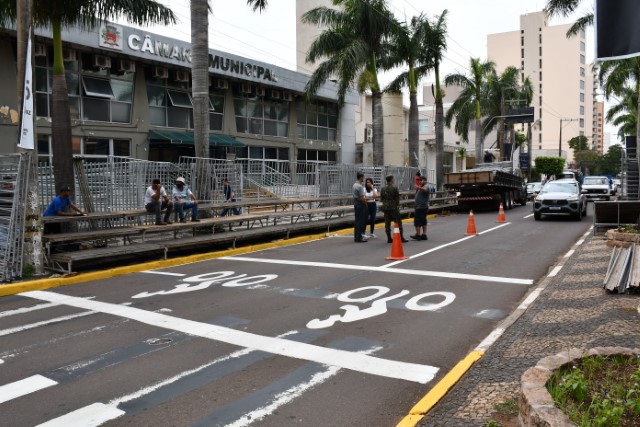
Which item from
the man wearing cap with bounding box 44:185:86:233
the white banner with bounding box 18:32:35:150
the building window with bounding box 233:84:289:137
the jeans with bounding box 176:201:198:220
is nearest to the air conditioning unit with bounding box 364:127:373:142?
the building window with bounding box 233:84:289:137

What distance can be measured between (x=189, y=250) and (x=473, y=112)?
37.0 metres

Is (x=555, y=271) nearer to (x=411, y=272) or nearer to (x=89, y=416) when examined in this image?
(x=411, y=272)

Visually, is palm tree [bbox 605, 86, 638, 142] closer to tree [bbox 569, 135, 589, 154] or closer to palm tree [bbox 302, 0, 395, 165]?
palm tree [bbox 302, 0, 395, 165]

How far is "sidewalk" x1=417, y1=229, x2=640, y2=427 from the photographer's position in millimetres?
4496

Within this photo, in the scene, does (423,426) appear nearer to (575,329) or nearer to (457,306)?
(575,329)

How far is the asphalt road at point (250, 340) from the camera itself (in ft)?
15.2

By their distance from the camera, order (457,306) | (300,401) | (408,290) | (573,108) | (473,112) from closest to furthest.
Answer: (300,401) → (457,306) → (408,290) → (473,112) → (573,108)

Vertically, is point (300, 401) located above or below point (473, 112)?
below

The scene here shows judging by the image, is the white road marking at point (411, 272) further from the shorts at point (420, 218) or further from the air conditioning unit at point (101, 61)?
the air conditioning unit at point (101, 61)

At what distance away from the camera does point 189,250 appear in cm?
1423

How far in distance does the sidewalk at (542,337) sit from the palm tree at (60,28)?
10788 millimetres

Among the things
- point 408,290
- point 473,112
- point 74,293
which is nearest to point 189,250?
point 74,293

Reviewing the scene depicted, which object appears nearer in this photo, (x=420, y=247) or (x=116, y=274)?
(x=116, y=274)

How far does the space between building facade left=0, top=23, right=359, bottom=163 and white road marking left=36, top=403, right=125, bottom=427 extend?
16.0 meters
